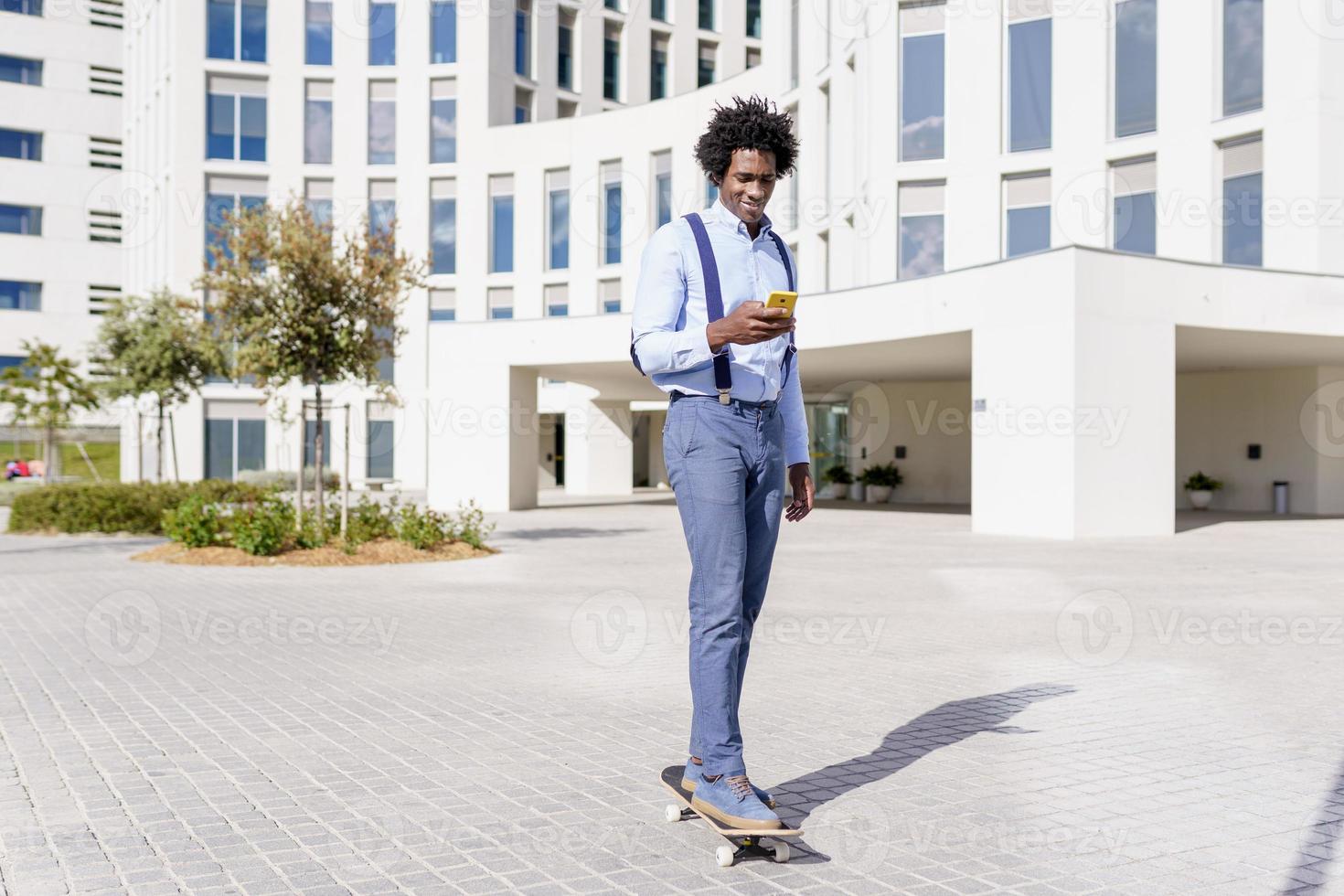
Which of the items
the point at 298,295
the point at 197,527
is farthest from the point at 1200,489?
the point at 197,527

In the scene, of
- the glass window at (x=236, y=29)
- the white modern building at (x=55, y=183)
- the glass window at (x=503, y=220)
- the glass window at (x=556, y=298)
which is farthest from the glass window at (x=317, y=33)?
the white modern building at (x=55, y=183)

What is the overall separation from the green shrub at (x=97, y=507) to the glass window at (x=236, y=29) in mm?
26329

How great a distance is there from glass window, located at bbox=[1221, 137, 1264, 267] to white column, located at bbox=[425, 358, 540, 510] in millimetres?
14943

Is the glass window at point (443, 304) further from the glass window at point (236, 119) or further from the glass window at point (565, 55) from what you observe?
the glass window at point (565, 55)

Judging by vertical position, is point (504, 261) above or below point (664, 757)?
above

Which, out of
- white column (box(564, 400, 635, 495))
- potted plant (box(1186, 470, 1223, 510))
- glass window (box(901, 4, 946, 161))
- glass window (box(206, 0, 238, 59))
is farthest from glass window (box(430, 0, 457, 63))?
potted plant (box(1186, 470, 1223, 510))

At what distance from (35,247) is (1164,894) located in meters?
64.1

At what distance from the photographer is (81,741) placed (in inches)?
206

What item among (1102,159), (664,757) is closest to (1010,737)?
(664,757)

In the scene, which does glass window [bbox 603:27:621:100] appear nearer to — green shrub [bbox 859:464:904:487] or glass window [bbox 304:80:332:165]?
glass window [bbox 304:80:332:165]

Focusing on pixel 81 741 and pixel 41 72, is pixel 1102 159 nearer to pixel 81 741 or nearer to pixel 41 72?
pixel 81 741

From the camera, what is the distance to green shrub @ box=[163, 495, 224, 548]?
14852mm

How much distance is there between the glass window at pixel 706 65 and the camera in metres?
47.5

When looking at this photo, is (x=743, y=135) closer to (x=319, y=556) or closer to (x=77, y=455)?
(x=319, y=556)
